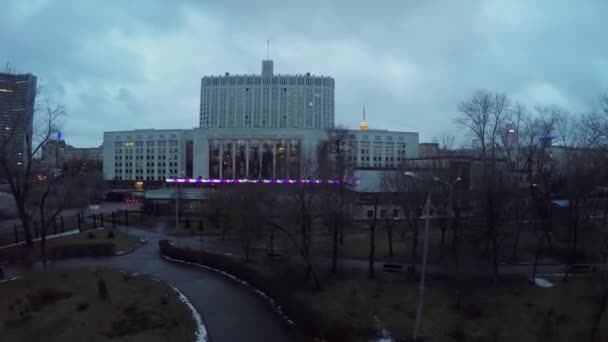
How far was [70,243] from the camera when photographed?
3039 centimetres

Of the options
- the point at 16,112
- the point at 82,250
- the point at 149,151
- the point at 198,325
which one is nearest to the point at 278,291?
the point at 198,325

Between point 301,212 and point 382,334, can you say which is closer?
point 382,334

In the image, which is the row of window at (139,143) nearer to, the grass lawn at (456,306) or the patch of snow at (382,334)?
the grass lawn at (456,306)

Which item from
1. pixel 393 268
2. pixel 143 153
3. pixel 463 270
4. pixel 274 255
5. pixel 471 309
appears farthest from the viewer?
pixel 143 153

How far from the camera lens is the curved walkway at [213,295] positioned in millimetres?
15742

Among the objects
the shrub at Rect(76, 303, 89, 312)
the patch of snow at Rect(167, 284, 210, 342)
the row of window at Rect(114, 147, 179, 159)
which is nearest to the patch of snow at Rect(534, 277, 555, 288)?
the patch of snow at Rect(167, 284, 210, 342)

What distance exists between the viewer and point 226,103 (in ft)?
506

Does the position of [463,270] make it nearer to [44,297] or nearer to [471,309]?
[471,309]

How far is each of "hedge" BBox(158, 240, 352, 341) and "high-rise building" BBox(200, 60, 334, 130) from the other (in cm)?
12559

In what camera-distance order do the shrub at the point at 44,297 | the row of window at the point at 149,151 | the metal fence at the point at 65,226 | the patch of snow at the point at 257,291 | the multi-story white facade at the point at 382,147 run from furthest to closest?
the multi-story white facade at the point at 382,147 → the row of window at the point at 149,151 → the metal fence at the point at 65,226 → the patch of snow at the point at 257,291 → the shrub at the point at 44,297

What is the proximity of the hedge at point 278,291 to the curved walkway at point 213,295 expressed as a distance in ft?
2.08

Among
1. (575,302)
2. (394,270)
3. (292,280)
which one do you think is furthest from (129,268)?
(575,302)

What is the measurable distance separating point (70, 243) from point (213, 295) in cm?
1693

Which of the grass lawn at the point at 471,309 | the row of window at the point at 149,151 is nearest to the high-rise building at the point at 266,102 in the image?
the row of window at the point at 149,151
